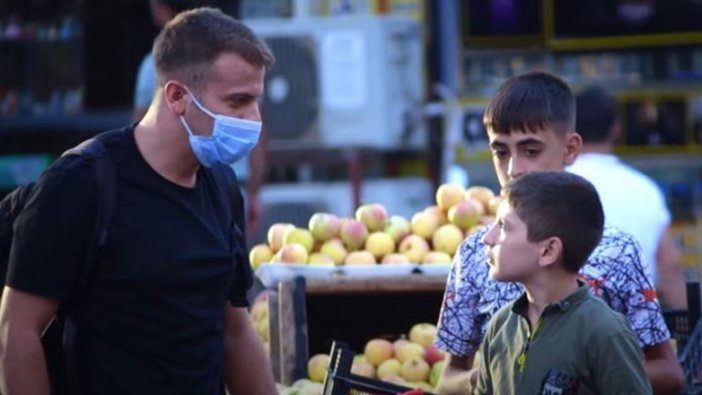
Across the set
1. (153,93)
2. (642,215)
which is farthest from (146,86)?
(642,215)

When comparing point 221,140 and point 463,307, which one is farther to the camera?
point 463,307

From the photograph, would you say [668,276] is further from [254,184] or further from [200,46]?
[254,184]

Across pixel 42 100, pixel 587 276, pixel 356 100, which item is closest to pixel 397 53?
pixel 356 100

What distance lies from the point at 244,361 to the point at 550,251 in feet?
3.39

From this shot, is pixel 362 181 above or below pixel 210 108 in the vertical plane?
below

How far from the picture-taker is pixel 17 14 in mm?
12867

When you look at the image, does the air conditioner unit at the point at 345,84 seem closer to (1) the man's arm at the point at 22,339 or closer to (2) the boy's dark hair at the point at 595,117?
(2) the boy's dark hair at the point at 595,117

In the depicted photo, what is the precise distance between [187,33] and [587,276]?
1104 mm

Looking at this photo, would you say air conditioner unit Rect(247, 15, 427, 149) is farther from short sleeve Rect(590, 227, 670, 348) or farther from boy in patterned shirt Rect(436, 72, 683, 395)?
short sleeve Rect(590, 227, 670, 348)

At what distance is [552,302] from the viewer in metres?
3.92

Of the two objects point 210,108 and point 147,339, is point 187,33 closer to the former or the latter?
point 210,108

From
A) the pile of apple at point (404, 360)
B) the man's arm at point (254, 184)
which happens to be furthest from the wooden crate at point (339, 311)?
the man's arm at point (254, 184)

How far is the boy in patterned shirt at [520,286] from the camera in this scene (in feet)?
14.1

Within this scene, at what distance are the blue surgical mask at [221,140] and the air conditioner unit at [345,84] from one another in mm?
7928
